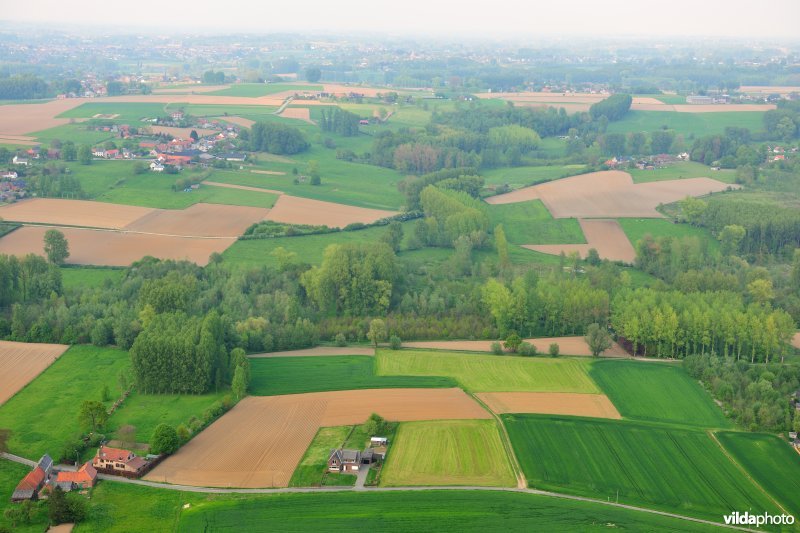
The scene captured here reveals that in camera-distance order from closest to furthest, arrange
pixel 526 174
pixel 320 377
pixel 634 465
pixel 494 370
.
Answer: pixel 634 465
pixel 320 377
pixel 494 370
pixel 526 174

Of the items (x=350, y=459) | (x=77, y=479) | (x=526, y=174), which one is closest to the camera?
(x=77, y=479)

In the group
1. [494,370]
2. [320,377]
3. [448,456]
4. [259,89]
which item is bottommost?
[494,370]

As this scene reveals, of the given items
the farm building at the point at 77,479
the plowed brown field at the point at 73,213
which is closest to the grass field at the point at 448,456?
the farm building at the point at 77,479

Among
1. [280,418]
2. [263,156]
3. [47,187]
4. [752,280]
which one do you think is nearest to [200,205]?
[47,187]

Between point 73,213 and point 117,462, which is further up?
point 73,213

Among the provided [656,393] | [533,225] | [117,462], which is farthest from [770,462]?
[533,225]

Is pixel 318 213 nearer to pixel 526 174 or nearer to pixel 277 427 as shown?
pixel 526 174

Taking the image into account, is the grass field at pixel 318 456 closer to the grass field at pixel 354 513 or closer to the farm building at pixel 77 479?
the grass field at pixel 354 513

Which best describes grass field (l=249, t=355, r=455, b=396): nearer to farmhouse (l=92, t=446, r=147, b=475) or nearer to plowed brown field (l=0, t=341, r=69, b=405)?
→ farmhouse (l=92, t=446, r=147, b=475)
